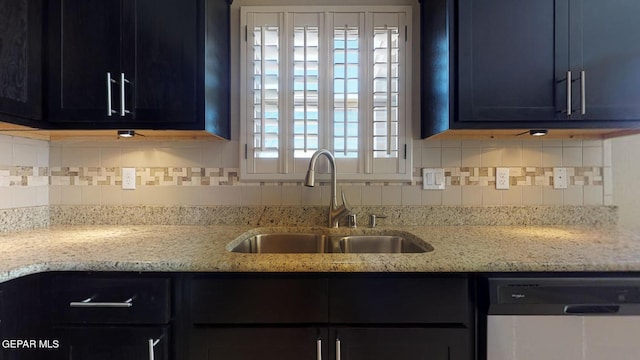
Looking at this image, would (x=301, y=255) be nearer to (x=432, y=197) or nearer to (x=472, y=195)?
(x=432, y=197)

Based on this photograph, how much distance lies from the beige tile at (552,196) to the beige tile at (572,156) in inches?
5.8

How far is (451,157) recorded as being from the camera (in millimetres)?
1728

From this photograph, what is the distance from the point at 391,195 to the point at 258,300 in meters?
0.94

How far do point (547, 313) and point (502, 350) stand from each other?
0.18 metres

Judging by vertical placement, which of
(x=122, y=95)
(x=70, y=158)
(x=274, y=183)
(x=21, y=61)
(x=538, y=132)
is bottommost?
(x=274, y=183)

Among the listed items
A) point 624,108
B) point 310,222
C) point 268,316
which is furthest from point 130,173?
point 624,108

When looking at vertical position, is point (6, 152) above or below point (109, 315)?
above

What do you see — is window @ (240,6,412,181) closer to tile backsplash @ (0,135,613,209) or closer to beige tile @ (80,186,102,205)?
tile backsplash @ (0,135,613,209)

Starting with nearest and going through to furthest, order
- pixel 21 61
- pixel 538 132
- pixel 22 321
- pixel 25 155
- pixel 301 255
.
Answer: pixel 22 321 < pixel 301 255 < pixel 21 61 < pixel 538 132 < pixel 25 155

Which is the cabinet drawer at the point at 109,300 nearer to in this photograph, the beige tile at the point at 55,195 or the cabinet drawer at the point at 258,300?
the cabinet drawer at the point at 258,300

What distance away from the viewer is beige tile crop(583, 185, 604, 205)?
171 centimetres

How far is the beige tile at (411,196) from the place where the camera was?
172 centimetres

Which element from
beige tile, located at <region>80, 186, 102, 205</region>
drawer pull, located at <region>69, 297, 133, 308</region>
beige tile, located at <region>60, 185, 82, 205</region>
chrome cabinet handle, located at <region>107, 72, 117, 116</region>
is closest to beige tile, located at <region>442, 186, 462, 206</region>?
drawer pull, located at <region>69, 297, 133, 308</region>

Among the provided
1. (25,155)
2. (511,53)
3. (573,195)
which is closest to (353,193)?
(511,53)
